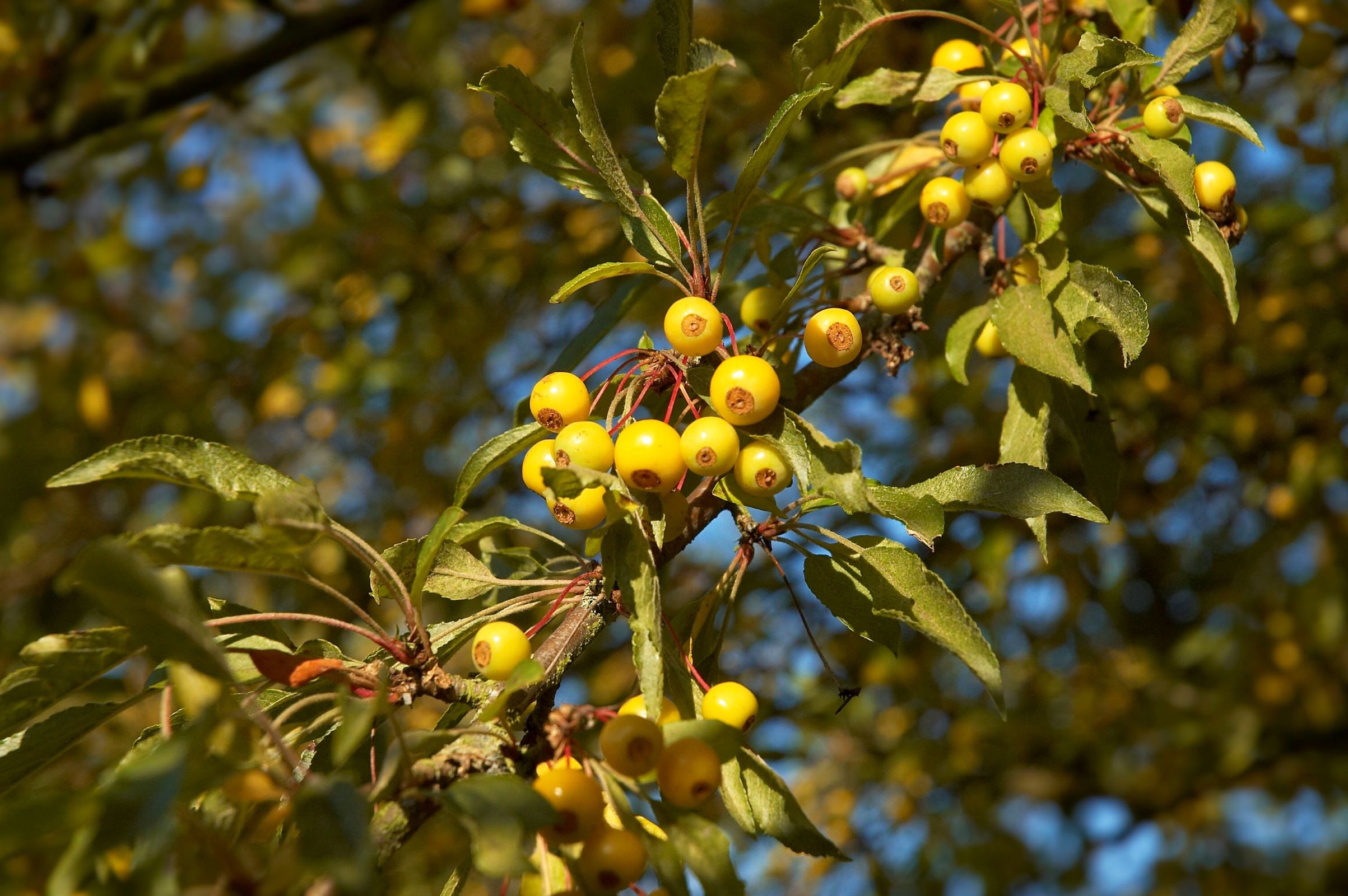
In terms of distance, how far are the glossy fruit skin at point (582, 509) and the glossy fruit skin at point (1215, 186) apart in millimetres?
1024

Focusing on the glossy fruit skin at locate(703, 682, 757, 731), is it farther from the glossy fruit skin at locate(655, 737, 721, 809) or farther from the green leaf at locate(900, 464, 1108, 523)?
the green leaf at locate(900, 464, 1108, 523)

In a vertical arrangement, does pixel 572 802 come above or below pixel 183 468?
below

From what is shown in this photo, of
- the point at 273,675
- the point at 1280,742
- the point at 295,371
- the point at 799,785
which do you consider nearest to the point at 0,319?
the point at 295,371

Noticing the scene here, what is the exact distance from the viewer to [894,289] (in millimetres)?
1530

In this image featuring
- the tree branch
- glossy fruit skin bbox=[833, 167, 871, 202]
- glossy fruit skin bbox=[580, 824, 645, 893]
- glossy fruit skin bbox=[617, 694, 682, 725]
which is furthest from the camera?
the tree branch

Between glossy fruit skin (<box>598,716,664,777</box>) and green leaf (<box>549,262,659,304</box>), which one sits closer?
glossy fruit skin (<box>598,716,664,777</box>)

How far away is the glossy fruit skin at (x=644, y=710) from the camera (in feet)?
3.85

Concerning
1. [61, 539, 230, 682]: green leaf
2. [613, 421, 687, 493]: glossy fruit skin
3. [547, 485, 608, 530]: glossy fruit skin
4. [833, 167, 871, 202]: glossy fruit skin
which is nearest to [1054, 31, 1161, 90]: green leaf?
[833, 167, 871, 202]: glossy fruit skin

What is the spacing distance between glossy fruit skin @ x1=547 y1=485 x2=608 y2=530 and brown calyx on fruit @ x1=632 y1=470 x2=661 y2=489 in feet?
0.15

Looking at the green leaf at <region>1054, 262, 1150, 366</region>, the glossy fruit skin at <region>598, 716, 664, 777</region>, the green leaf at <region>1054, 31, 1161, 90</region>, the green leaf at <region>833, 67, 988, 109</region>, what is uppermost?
the green leaf at <region>1054, 31, 1161, 90</region>

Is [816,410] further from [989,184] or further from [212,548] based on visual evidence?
[212,548]

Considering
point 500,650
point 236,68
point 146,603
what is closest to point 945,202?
point 500,650

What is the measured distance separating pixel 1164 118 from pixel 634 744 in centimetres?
112

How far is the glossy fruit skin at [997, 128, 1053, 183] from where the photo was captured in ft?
4.71
